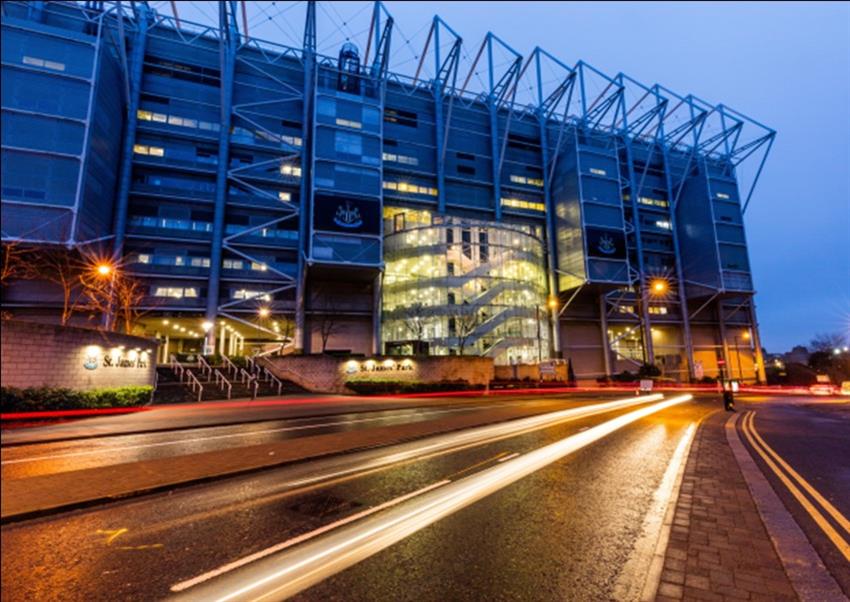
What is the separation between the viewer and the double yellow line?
4.72 metres

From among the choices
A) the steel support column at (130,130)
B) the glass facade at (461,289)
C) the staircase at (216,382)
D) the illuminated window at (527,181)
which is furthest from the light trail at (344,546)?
the illuminated window at (527,181)

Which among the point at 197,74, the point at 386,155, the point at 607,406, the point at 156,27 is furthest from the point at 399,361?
the point at 156,27

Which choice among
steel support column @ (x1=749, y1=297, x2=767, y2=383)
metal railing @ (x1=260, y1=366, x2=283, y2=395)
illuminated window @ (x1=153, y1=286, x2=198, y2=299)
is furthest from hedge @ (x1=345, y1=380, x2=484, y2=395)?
steel support column @ (x1=749, y1=297, x2=767, y2=383)

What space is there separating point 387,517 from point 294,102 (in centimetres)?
5620

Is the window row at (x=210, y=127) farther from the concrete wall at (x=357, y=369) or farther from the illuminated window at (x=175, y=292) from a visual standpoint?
the concrete wall at (x=357, y=369)

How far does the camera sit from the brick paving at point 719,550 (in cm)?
357

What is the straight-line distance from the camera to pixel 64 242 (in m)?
32.1

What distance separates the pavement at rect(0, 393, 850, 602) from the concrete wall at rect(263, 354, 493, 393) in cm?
2192

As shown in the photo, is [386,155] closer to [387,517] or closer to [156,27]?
[156,27]

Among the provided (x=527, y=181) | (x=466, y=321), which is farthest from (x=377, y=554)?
(x=527, y=181)

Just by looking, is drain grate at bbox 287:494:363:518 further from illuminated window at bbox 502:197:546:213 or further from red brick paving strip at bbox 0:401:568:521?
illuminated window at bbox 502:197:546:213

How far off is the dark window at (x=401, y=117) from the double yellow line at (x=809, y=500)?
178 ft

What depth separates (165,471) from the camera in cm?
730

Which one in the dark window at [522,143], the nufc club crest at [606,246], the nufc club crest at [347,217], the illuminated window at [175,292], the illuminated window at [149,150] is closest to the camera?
the illuminated window at [175,292]
